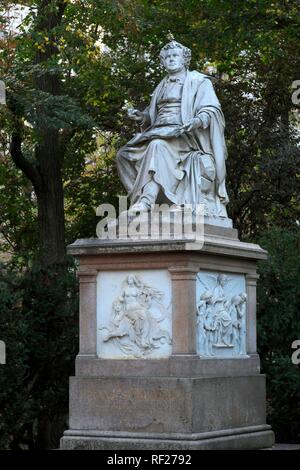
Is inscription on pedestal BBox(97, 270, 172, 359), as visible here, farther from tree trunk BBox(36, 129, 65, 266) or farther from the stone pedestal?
tree trunk BBox(36, 129, 65, 266)

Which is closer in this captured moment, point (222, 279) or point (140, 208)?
point (140, 208)

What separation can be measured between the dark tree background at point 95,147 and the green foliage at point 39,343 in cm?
2

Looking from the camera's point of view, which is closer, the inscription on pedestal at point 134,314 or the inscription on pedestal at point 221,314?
the inscription on pedestal at point 134,314

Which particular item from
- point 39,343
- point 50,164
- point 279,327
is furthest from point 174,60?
point 50,164

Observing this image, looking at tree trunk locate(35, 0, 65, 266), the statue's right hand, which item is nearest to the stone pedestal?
the statue's right hand

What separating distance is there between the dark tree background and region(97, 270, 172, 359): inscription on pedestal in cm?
320

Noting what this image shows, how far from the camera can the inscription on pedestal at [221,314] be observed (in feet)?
39.3

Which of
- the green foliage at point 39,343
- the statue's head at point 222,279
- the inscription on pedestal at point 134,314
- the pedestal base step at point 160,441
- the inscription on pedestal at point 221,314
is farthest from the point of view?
the green foliage at point 39,343

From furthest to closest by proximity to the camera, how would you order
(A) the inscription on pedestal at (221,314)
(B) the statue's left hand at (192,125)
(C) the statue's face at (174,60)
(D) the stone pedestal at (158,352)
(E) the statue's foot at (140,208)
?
(C) the statue's face at (174,60), (B) the statue's left hand at (192,125), (E) the statue's foot at (140,208), (A) the inscription on pedestal at (221,314), (D) the stone pedestal at (158,352)

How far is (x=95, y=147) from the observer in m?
22.5

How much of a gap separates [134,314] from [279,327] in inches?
179

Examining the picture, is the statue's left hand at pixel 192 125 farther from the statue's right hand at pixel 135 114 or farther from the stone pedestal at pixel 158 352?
the stone pedestal at pixel 158 352

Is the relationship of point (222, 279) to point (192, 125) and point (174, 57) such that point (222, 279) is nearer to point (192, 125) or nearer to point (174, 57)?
point (192, 125)

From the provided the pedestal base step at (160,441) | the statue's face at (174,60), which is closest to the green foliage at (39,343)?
the pedestal base step at (160,441)
